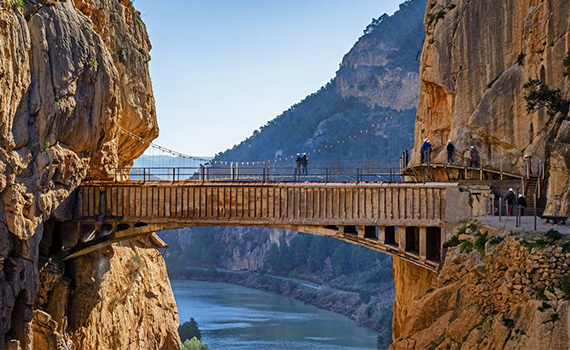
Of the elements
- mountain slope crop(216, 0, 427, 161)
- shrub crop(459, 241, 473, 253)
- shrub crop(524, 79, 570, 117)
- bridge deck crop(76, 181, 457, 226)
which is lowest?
shrub crop(459, 241, 473, 253)

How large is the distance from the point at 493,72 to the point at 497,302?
14.5m

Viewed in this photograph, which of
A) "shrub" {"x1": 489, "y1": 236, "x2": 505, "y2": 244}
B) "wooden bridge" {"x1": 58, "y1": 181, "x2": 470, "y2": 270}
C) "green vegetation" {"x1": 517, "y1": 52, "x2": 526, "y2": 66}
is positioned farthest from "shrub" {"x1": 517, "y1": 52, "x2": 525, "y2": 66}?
"shrub" {"x1": 489, "y1": 236, "x2": 505, "y2": 244}

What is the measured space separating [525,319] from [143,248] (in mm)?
22249

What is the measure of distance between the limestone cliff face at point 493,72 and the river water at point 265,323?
39.9 m

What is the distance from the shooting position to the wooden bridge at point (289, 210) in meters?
25.9

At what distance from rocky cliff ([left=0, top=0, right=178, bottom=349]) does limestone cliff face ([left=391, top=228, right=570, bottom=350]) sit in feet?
37.9

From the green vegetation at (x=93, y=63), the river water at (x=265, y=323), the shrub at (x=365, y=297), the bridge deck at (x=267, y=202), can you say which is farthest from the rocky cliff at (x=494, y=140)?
the shrub at (x=365, y=297)

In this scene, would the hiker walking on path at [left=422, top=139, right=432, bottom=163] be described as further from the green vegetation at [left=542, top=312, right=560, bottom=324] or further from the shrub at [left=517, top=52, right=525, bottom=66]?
the green vegetation at [left=542, top=312, right=560, bottom=324]

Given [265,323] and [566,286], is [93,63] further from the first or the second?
[265,323]

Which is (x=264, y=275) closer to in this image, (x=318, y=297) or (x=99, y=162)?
(x=318, y=297)

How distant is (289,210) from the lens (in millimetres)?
27188

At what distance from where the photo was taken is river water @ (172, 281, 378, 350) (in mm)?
72250

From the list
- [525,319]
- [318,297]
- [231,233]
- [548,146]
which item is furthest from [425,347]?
[231,233]

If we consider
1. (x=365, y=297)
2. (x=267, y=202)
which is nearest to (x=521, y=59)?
(x=267, y=202)
